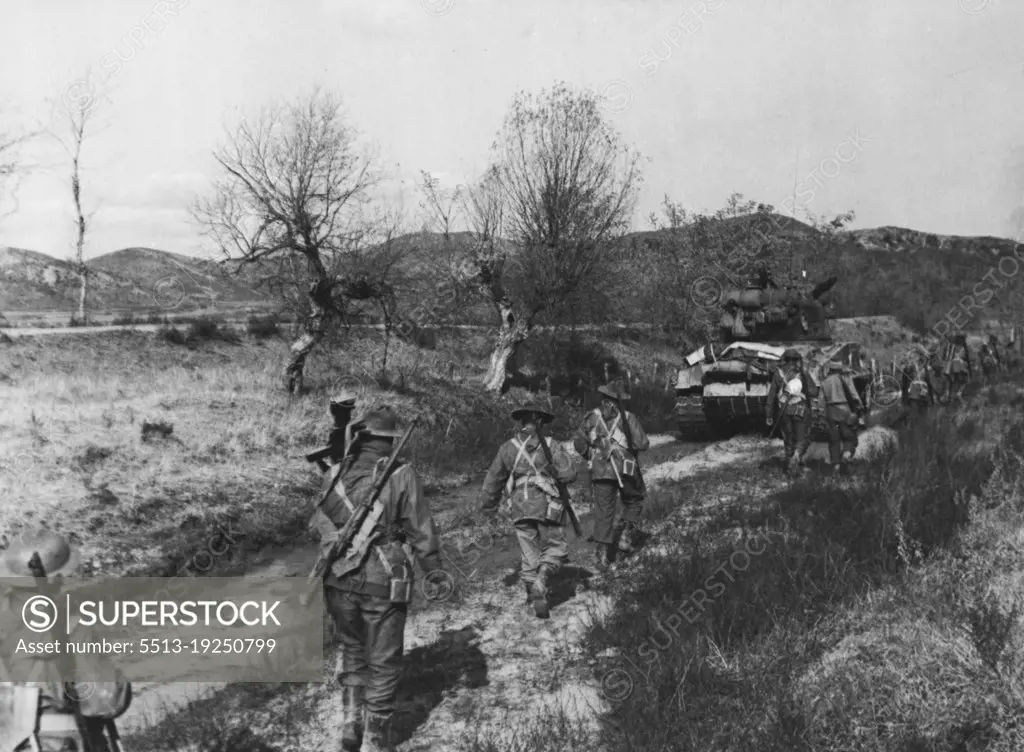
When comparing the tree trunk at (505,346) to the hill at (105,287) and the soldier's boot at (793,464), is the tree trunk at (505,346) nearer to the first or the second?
the soldier's boot at (793,464)

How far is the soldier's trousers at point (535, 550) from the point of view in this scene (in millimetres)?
6637

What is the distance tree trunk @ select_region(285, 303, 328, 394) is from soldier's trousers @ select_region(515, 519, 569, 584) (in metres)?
9.21

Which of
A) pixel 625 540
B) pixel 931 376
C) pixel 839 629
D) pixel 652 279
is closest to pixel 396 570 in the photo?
pixel 839 629

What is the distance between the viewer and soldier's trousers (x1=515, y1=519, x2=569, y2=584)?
6.64 m

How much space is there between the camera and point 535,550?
6656mm

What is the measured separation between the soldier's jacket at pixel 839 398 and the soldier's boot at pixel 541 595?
17.4ft

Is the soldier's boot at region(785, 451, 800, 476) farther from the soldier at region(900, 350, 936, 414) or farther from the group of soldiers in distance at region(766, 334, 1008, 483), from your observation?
the soldier at region(900, 350, 936, 414)

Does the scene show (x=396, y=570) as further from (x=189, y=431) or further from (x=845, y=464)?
(x=189, y=431)

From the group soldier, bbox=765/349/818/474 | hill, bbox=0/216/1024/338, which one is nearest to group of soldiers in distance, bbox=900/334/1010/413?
hill, bbox=0/216/1024/338

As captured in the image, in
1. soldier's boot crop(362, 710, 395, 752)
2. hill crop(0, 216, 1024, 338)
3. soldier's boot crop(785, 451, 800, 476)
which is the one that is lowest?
soldier's boot crop(362, 710, 395, 752)

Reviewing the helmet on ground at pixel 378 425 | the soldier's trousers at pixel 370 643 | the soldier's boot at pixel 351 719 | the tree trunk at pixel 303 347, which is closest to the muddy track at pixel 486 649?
the soldier's boot at pixel 351 719

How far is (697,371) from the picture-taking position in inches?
564

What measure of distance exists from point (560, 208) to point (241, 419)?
1030cm

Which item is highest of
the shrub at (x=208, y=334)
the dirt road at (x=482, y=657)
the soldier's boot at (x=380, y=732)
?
the shrub at (x=208, y=334)
